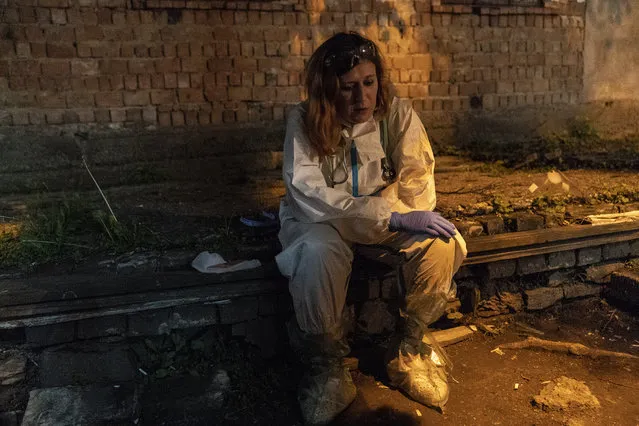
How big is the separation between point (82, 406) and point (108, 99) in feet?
10.3

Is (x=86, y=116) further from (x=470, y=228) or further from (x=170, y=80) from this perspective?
(x=470, y=228)

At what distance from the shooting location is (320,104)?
2.85 m

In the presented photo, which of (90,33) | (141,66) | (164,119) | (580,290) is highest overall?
(90,33)

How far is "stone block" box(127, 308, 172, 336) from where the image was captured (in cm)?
296

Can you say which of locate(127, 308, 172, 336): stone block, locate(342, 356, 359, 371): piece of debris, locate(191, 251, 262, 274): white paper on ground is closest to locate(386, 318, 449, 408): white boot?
locate(342, 356, 359, 371): piece of debris

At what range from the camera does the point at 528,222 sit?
3707 mm

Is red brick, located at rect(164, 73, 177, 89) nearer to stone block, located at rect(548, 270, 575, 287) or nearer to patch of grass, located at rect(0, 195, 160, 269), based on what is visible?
patch of grass, located at rect(0, 195, 160, 269)

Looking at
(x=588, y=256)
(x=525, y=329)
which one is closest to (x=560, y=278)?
(x=588, y=256)

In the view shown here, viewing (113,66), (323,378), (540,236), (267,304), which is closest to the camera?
(323,378)

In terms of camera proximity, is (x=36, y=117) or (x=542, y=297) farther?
(x=36, y=117)

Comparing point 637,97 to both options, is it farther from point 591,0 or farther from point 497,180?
point 497,180

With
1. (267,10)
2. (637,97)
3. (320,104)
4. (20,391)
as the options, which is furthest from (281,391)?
(637,97)

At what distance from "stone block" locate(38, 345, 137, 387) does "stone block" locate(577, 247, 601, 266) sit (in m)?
3.03

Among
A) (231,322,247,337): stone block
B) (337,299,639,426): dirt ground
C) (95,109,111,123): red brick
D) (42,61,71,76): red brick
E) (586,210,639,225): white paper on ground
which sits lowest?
(337,299,639,426): dirt ground
